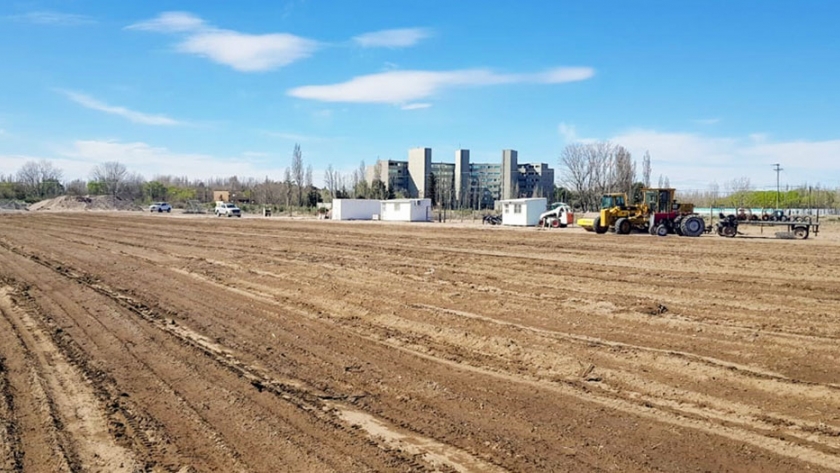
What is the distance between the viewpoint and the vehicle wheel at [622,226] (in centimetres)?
3434

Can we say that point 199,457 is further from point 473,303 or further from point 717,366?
point 473,303

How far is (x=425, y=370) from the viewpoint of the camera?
362 inches

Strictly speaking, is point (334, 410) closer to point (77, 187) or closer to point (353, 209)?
point (353, 209)

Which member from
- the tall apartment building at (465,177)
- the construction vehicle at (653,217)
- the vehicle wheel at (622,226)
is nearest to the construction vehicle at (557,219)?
the construction vehicle at (653,217)

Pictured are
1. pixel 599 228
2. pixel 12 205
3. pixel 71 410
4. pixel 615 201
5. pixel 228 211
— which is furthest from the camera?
pixel 12 205

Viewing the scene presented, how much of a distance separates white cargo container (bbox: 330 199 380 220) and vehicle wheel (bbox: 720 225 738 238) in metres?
36.6

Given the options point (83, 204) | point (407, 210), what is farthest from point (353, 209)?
point (83, 204)

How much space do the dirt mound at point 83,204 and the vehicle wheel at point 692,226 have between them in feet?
266

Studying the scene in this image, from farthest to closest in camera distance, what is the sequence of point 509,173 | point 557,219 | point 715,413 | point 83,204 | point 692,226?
1. point 509,173
2. point 83,204
3. point 557,219
4. point 692,226
5. point 715,413

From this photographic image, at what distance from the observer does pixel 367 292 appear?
15.9 m

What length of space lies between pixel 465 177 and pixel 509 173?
9581mm

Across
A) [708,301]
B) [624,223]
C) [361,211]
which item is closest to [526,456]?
[708,301]

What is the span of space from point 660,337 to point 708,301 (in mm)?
3511

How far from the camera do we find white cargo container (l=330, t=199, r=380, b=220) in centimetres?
6325
